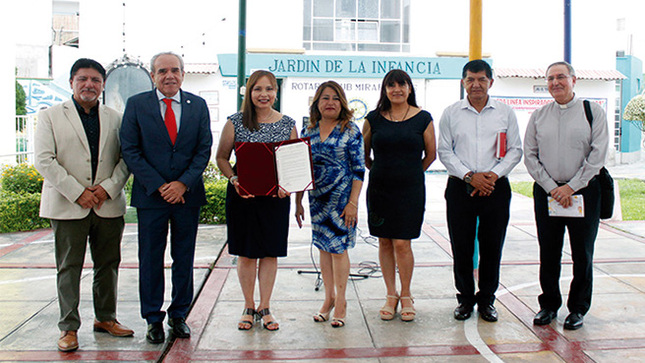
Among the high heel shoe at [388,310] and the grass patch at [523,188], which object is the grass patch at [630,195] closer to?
the grass patch at [523,188]

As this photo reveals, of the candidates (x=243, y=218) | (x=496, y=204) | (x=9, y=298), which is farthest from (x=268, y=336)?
(x=9, y=298)

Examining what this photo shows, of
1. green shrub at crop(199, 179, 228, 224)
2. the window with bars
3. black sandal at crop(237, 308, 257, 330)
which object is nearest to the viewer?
black sandal at crop(237, 308, 257, 330)

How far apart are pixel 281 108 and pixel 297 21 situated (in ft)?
9.44

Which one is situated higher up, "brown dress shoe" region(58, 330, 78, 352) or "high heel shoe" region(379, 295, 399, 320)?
"high heel shoe" region(379, 295, 399, 320)

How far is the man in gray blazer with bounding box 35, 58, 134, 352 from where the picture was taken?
396cm

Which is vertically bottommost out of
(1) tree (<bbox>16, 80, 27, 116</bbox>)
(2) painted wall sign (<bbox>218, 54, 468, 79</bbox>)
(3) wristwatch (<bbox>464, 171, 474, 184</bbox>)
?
(3) wristwatch (<bbox>464, 171, 474, 184</bbox>)

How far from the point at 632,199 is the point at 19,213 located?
464 inches

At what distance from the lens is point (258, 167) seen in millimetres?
4203

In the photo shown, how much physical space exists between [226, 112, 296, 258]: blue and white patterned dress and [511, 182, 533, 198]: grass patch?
10109mm

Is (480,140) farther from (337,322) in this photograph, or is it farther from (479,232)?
(337,322)

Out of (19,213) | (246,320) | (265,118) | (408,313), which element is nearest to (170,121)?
(265,118)

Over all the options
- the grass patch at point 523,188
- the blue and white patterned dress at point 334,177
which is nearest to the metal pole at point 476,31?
the blue and white patterned dress at point 334,177

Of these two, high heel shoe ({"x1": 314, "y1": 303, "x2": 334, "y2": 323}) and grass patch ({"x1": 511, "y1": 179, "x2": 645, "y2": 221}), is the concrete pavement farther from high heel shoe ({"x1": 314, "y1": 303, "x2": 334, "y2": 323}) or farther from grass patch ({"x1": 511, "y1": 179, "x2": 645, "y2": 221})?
grass patch ({"x1": 511, "y1": 179, "x2": 645, "y2": 221})

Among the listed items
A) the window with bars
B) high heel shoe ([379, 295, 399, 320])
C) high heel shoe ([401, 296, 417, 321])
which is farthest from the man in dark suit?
the window with bars
